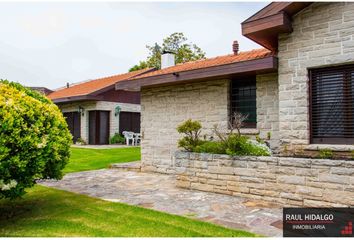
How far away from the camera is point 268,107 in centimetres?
780

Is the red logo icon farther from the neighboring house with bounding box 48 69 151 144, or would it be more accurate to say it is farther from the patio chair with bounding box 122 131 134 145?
the neighboring house with bounding box 48 69 151 144

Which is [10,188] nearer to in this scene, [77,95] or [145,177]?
[145,177]

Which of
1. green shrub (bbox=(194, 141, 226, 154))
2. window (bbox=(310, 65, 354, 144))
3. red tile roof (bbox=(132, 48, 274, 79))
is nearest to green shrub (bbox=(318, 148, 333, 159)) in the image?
window (bbox=(310, 65, 354, 144))

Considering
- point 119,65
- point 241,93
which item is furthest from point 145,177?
point 119,65

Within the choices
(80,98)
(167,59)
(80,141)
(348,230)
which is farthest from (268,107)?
(80,141)

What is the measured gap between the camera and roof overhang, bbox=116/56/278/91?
276 inches

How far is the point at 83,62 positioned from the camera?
1542 inches

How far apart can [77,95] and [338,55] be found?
15452mm

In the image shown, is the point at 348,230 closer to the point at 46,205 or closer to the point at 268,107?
the point at 268,107

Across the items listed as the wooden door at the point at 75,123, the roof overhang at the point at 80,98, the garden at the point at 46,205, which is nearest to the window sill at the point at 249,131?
the garden at the point at 46,205

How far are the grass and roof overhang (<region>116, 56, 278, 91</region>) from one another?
13.2 feet

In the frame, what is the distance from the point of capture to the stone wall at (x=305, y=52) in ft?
20.2

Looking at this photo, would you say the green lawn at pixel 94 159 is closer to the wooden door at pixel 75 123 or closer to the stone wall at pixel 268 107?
the wooden door at pixel 75 123

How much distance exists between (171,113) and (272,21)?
4.39m
